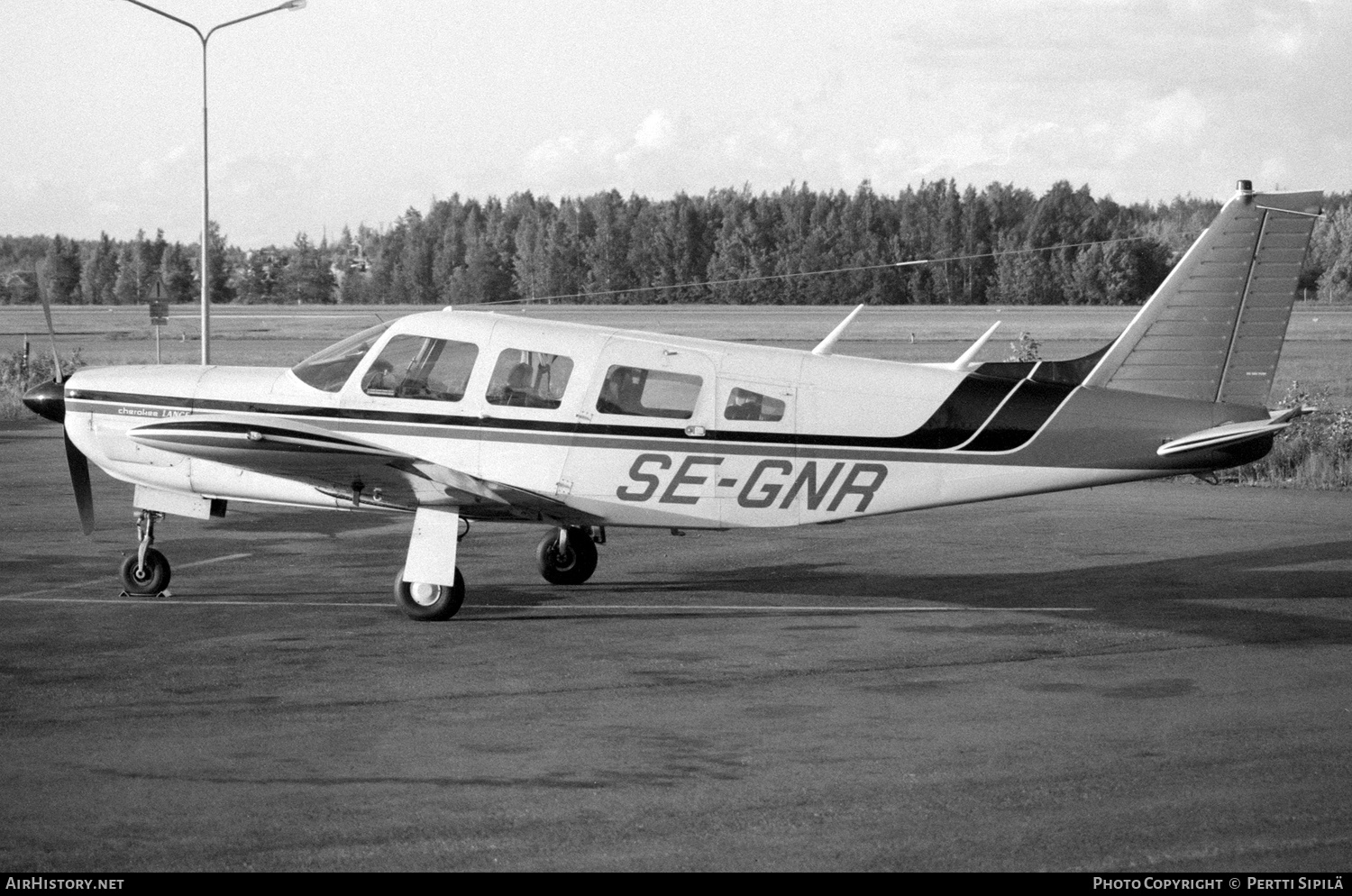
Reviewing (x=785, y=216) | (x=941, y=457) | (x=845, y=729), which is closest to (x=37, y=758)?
(x=845, y=729)

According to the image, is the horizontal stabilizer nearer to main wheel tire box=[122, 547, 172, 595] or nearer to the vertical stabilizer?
the vertical stabilizer

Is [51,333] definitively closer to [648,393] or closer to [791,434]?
[648,393]

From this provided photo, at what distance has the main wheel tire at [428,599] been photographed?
11195 mm

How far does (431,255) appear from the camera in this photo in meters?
86.2

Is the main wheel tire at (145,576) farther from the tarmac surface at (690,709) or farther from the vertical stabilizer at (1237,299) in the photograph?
the vertical stabilizer at (1237,299)

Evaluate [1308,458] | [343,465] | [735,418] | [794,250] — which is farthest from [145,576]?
[794,250]

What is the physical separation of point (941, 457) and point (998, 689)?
2749 millimetres

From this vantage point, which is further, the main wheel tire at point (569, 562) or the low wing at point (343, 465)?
the main wheel tire at point (569, 562)

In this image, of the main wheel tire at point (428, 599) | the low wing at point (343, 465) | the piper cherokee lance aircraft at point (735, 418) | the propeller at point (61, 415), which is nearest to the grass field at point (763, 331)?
the propeller at point (61, 415)

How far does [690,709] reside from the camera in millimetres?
8617

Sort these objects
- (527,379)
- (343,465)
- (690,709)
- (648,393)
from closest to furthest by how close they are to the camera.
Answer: (690,709), (343,465), (648,393), (527,379)

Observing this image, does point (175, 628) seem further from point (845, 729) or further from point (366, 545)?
point (845, 729)

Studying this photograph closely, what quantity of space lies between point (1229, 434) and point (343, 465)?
22.0ft

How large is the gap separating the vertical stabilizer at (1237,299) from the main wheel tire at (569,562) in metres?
5.11
